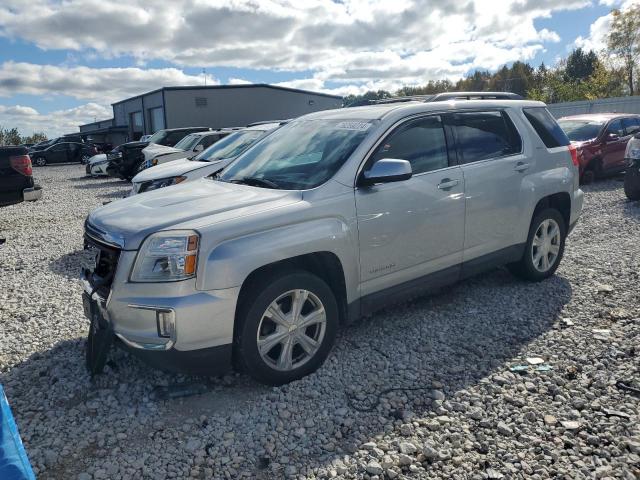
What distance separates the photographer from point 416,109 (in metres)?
4.23

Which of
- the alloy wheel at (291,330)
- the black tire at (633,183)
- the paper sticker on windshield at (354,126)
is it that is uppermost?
the paper sticker on windshield at (354,126)

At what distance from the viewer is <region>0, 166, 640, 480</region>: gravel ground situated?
276cm

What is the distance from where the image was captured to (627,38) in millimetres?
44844

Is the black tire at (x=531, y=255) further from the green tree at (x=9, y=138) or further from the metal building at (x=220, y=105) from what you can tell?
the green tree at (x=9, y=138)

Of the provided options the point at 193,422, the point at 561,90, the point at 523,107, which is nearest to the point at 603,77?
the point at 561,90

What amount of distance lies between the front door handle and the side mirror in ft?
2.05

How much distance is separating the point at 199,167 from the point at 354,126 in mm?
4733

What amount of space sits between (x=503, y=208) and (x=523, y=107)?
1208 mm

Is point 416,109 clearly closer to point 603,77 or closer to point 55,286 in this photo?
point 55,286

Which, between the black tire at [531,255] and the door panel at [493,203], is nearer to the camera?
the door panel at [493,203]

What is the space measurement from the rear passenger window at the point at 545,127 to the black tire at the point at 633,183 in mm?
5231

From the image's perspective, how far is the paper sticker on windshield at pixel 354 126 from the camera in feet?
13.2

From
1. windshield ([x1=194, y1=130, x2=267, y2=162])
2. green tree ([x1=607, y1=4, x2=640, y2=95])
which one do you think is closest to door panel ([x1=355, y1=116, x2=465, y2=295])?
windshield ([x1=194, y1=130, x2=267, y2=162])

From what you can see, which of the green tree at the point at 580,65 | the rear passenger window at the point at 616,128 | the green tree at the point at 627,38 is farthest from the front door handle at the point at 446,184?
the green tree at the point at 580,65
